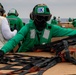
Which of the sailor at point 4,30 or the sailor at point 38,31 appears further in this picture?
the sailor at point 4,30

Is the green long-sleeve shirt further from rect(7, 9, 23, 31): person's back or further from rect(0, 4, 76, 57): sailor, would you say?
rect(7, 9, 23, 31): person's back

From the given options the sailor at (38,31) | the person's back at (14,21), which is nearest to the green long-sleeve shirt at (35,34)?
the sailor at (38,31)

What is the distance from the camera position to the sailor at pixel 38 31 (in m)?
5.14

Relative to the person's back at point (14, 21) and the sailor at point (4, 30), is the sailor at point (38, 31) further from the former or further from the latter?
the person's back at point (14, 21)

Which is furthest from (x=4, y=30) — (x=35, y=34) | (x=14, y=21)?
(x=14, y=21)

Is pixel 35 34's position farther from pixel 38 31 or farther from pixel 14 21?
pixel 14 21

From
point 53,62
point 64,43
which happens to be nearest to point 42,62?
point 53,62

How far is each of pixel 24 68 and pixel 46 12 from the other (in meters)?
1.59

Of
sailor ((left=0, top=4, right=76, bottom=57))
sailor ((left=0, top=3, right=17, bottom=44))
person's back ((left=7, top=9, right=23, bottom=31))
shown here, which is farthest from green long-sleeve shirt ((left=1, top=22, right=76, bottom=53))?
person's back ((left=7, top=9, right=23, bottom=31))

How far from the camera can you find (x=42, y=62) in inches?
154

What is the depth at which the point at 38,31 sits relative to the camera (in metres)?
5.34

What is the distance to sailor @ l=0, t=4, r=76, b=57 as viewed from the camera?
202 inches

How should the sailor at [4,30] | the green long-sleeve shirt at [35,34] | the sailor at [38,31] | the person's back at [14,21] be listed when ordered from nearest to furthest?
the sailor at [38,31] → the green long-sleeve shirt at [35,34] → the sailor at [4,30] → the person's back at [14,21]

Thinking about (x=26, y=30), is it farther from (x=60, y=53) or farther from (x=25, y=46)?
(x=60, y=53)
